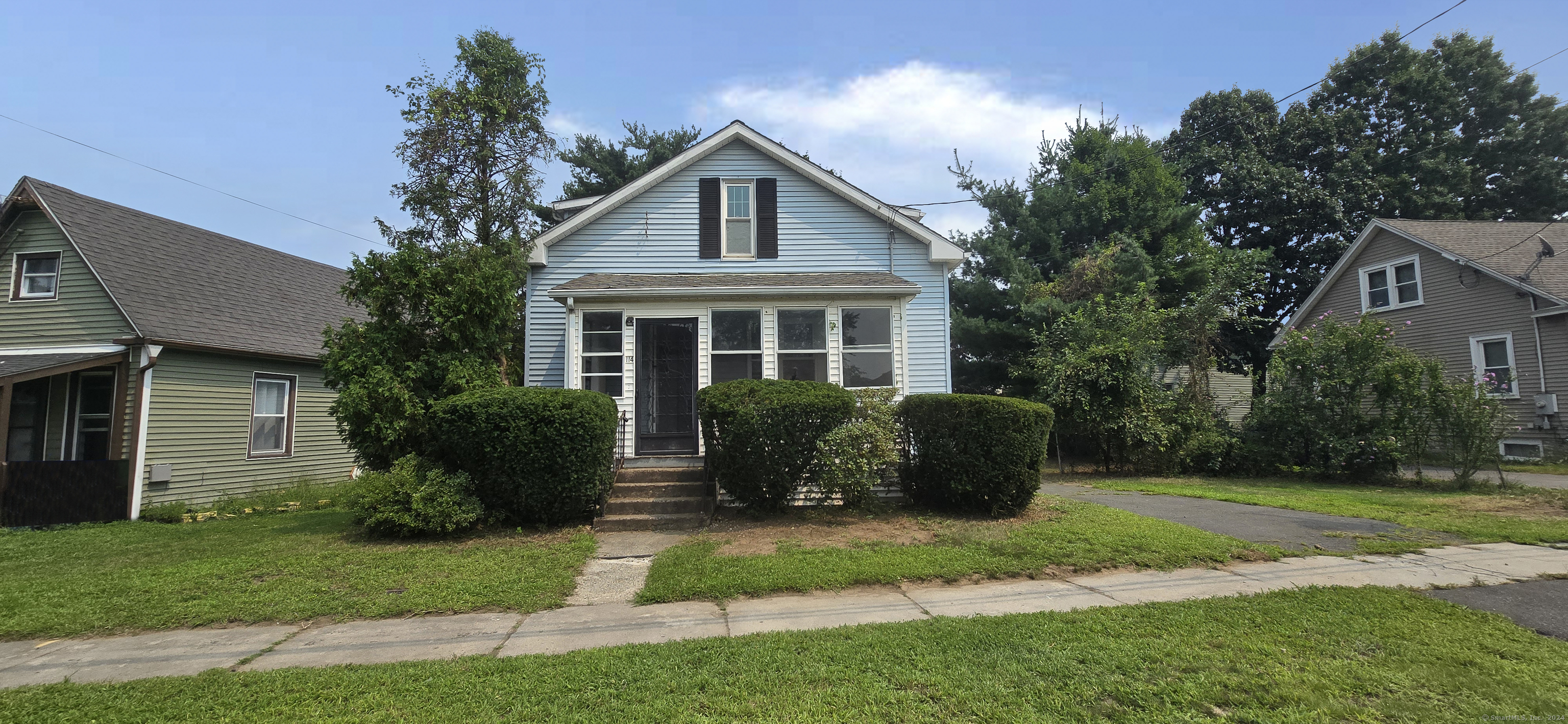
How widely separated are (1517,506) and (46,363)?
22.2 m

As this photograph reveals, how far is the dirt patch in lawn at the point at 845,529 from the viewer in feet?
23.3

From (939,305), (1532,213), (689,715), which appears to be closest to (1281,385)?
(939,305)

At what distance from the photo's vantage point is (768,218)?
40.7ft

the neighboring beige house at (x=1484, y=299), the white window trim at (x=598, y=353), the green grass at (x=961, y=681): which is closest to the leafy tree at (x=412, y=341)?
the white window trim at (x=598, y=353)

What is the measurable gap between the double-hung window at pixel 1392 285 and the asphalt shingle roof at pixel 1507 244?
952 mm

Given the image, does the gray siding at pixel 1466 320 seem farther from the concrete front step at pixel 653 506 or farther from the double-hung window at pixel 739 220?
the concrete front step at pixel 653 506

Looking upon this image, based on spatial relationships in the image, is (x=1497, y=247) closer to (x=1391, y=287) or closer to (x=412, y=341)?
(x=1391, y=287)

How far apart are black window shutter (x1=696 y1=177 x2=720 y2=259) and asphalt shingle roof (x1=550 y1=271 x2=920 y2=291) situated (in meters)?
0.62

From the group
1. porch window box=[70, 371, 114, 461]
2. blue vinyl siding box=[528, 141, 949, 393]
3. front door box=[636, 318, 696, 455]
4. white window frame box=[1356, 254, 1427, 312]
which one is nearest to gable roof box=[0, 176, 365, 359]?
porch window box=[70, 371, 114, 461]

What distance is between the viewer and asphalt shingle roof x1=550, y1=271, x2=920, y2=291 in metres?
10.7

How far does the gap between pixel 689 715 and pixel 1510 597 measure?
627 centimetres

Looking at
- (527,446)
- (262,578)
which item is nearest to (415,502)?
(527,446)

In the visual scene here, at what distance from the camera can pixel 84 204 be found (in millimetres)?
12570

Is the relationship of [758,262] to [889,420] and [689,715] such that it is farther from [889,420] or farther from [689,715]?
[689,715]
